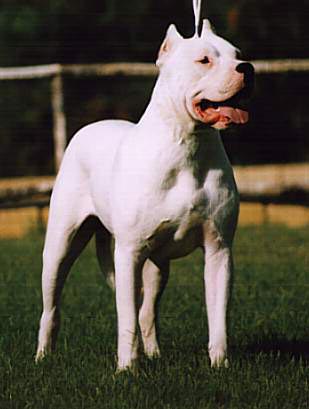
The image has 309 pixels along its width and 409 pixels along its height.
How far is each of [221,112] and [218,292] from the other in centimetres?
86

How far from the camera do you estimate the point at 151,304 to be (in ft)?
20.9

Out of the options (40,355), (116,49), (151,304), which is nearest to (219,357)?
(151,304)

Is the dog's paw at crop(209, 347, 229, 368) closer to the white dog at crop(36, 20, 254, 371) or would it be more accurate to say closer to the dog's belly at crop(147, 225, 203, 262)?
the white dog at crop(36, 20, 254, 371)

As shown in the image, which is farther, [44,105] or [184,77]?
[44,105]

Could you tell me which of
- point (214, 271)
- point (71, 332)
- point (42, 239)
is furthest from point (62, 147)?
point (214, 271)

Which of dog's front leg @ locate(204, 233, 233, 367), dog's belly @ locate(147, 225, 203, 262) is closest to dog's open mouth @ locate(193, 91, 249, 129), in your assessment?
dog's belly @ locate(147, 225, 203, 262)

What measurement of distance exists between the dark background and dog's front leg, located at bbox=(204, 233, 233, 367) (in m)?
9.74

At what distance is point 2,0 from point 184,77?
1170 centimetres

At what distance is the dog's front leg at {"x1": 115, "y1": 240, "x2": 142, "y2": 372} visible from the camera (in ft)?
18.7

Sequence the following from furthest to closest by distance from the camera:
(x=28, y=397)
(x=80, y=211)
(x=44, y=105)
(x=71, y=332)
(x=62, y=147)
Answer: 1. (x=44, y=105)
2. (x=62, y=147)
3. (x=71, y=332)
4. (x=80, y=211)
5. (x=28, y=397)

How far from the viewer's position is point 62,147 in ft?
42.5

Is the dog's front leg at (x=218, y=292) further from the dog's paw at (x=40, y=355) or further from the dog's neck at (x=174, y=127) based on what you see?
the dog's paw at (x=40, y=355)

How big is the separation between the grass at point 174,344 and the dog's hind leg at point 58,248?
12cm

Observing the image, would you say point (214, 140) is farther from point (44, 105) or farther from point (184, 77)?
point (44, 105)
